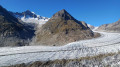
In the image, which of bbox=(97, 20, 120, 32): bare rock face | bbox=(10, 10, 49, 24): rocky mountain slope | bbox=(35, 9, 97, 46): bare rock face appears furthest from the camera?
bbox=(10, 10, 49, 24): rocky mountain slope

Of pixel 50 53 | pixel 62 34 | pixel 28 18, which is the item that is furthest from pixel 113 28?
pixel 28 18

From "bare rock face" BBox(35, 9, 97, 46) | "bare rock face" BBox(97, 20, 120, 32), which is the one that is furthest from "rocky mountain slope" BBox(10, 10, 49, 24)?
"bare rock face" BBox(97, 20, 120, 32)

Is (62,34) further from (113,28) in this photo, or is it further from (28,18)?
(28,18)

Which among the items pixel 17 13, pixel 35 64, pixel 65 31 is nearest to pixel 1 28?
pixel 65 31

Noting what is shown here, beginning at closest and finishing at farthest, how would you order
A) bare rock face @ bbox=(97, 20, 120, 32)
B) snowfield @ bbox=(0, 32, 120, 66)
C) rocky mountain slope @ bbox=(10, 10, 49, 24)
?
snowfield @ bbox=(0, 32, 120, 66) < bare rock face @ bbox=(97, 20, 120, 32) < rocky mountain slope @ bbox=(10, 10, 49, 24)

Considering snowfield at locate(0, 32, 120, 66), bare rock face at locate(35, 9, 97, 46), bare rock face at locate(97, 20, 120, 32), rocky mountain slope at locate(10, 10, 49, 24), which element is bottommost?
snowfield at locate(0, 32, 120, 66)

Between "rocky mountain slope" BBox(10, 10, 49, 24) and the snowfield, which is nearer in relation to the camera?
the snowfield

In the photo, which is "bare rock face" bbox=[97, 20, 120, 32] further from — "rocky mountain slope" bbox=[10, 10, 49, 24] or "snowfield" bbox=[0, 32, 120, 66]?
"rocky mountain slope" bbox=[10, 10, 49, 24]

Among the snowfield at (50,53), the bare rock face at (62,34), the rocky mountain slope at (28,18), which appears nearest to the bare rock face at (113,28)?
the bare rock face at (62,34)

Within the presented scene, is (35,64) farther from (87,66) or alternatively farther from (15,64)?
(87,66)

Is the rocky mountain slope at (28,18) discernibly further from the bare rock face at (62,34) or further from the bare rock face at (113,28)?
the bare rock face at (113,28)

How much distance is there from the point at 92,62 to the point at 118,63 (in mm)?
2881

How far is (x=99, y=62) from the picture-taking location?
11.2 m

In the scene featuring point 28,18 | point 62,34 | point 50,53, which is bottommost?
Answer: point 50,53
